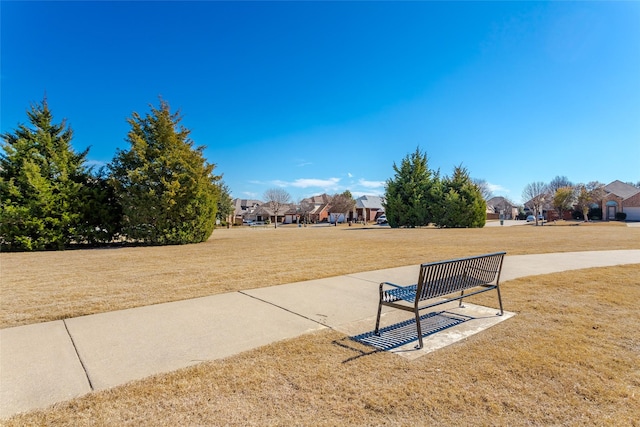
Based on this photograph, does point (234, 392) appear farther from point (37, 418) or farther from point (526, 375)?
point (526, 375)

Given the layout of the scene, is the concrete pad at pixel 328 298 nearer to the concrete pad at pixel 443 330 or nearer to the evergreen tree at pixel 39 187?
the concrete pad at pixel 443 330

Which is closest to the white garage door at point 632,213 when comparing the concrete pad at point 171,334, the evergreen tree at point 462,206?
the evergreen tree at point 462,206

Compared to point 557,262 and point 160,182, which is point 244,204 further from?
point 557,262

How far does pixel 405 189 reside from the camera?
37625 mm

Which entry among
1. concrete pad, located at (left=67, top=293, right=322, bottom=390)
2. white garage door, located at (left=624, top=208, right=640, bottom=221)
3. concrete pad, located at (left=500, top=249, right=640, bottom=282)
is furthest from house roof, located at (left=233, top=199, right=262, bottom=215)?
concrete pad, located at (left=67, top=293, right=322, bottom=390)

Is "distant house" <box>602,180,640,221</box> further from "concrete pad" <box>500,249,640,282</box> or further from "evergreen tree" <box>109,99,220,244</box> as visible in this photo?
"evergreen tree" <box>109,99,220,244</box>

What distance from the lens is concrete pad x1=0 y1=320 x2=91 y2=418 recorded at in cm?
297

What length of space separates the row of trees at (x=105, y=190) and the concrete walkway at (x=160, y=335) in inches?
507

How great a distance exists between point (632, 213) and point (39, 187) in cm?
7394

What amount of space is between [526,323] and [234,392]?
4.10 m

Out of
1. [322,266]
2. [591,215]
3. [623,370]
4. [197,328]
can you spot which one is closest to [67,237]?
[322,266]

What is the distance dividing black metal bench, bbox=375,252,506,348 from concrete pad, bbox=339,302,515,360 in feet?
0.49

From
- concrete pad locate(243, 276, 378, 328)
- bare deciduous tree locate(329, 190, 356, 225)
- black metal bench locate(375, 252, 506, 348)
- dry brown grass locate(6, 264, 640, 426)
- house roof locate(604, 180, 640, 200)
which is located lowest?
dry brown grass locate(6, 264, 640, 426)

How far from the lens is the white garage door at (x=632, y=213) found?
181 ft
